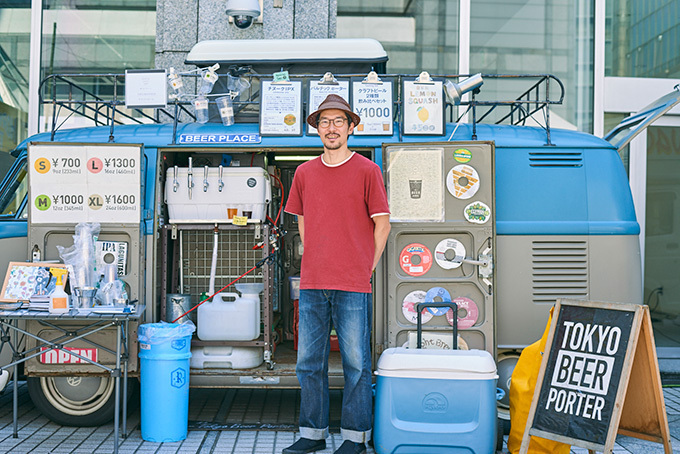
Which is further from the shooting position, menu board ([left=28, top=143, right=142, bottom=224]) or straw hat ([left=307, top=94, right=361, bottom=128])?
menu board ([left=28, top=143, right=142, bottom=224])

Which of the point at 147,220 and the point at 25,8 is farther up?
the point at 25,8

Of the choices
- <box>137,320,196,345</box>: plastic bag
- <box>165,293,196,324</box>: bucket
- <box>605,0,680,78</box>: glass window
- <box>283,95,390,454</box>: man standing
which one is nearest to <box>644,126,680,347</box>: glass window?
<box>605,0,680,78</box>: glass window

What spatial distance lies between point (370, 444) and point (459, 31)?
5.85 meters

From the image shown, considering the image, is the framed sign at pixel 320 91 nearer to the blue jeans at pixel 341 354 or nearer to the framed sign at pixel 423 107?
the framed sign at pixel 423 107

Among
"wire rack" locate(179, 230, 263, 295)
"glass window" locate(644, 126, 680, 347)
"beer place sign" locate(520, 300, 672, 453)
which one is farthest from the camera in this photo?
"glass window" locate(644, 126, 680, 347)

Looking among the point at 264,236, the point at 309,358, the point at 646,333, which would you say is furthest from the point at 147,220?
the point at 646,333

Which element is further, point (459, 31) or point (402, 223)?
point (459, 31)

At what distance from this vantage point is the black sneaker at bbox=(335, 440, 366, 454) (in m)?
4.36

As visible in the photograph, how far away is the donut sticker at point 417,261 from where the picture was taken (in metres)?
5.11

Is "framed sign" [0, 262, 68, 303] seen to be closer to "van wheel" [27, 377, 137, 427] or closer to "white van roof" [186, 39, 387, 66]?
"van wheel" [27, 377, 137, 427]

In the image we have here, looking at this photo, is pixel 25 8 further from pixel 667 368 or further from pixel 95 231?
pixel 667 368

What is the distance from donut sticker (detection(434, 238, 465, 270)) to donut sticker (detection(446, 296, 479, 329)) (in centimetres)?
27

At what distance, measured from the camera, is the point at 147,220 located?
521 cm

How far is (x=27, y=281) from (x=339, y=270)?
2406 mm
